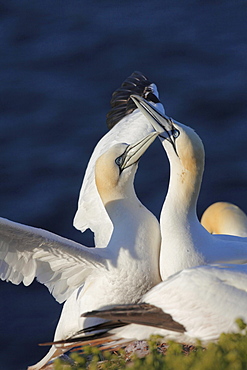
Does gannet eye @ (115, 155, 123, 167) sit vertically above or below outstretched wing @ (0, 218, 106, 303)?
above

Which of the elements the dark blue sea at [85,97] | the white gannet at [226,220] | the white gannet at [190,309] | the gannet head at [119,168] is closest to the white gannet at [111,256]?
the gannet head at [119,168]

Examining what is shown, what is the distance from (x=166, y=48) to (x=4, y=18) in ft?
8.55

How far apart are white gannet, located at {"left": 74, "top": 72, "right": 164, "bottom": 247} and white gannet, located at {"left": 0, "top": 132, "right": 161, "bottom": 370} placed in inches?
31.7

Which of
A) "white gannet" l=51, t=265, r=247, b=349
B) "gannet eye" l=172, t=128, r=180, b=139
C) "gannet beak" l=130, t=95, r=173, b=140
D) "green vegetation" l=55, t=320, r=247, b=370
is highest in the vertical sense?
"gannet beak" l=130, t=95, r=173, b=140

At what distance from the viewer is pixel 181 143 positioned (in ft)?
19.9

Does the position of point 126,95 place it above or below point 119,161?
above

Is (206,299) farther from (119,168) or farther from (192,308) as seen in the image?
(119,168)

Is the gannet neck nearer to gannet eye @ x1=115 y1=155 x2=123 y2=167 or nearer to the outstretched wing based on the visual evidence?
gannet eye @ x1=115 y1=155 x2=123 y2=167

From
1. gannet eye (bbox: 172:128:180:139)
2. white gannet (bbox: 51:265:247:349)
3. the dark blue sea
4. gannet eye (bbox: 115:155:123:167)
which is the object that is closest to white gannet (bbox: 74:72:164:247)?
gannet eye (bbox: 115:155:123:167)

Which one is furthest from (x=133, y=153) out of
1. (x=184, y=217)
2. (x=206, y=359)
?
(x=206, y=359)

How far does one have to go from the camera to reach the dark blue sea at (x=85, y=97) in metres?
10.4

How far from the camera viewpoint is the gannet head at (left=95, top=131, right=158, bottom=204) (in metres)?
6.34

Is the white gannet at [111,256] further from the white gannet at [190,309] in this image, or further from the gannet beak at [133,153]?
the white gannet at [190,309]

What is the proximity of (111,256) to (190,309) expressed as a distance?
1045 mm
